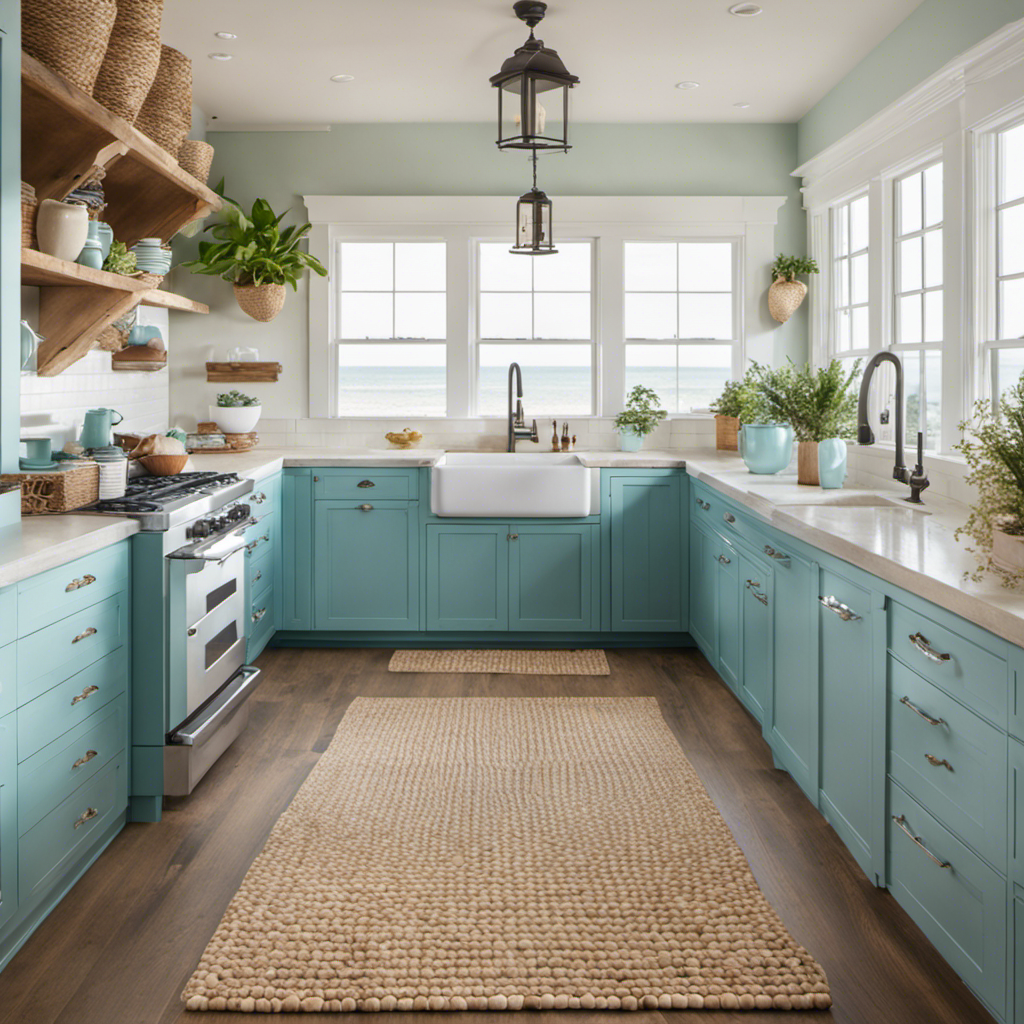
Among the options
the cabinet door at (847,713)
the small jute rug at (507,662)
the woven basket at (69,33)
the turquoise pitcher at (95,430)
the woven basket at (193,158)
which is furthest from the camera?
the small jute rug at (507,662)

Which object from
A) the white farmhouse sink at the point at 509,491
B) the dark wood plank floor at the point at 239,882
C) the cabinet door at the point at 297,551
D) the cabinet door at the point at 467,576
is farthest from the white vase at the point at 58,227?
the cabinet door at the point at 467,576

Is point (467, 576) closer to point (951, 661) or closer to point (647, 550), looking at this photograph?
point (647, 550)

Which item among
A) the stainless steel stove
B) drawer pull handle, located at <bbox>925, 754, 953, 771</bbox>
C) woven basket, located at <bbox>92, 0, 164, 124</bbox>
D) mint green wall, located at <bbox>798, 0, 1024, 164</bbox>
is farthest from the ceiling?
drawer pull handle, located at <bbox>925, 754, 953, 771</bbox>

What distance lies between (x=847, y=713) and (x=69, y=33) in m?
2.83

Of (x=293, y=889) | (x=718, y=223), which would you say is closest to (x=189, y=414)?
(x=718, y=223)

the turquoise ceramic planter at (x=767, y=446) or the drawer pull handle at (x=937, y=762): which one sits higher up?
the turquoise ceramic planter at (x=767, y=446)

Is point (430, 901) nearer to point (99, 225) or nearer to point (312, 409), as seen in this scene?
point (99, 225)

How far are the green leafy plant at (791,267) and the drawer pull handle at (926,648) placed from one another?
3.44 m

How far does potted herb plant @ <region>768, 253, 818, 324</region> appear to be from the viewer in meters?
5.08

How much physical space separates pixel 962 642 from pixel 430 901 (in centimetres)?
135

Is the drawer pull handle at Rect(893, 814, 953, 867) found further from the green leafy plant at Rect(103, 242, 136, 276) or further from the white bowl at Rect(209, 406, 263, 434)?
the white bowl at Rect(209, 406, 263, 434)

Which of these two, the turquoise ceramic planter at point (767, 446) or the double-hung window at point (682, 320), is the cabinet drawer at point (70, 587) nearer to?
the turquoise ceramic planter at point (767, 446)

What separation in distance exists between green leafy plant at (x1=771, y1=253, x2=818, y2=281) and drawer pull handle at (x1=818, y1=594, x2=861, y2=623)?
2.95 metres

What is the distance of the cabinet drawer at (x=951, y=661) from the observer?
5.61ft
